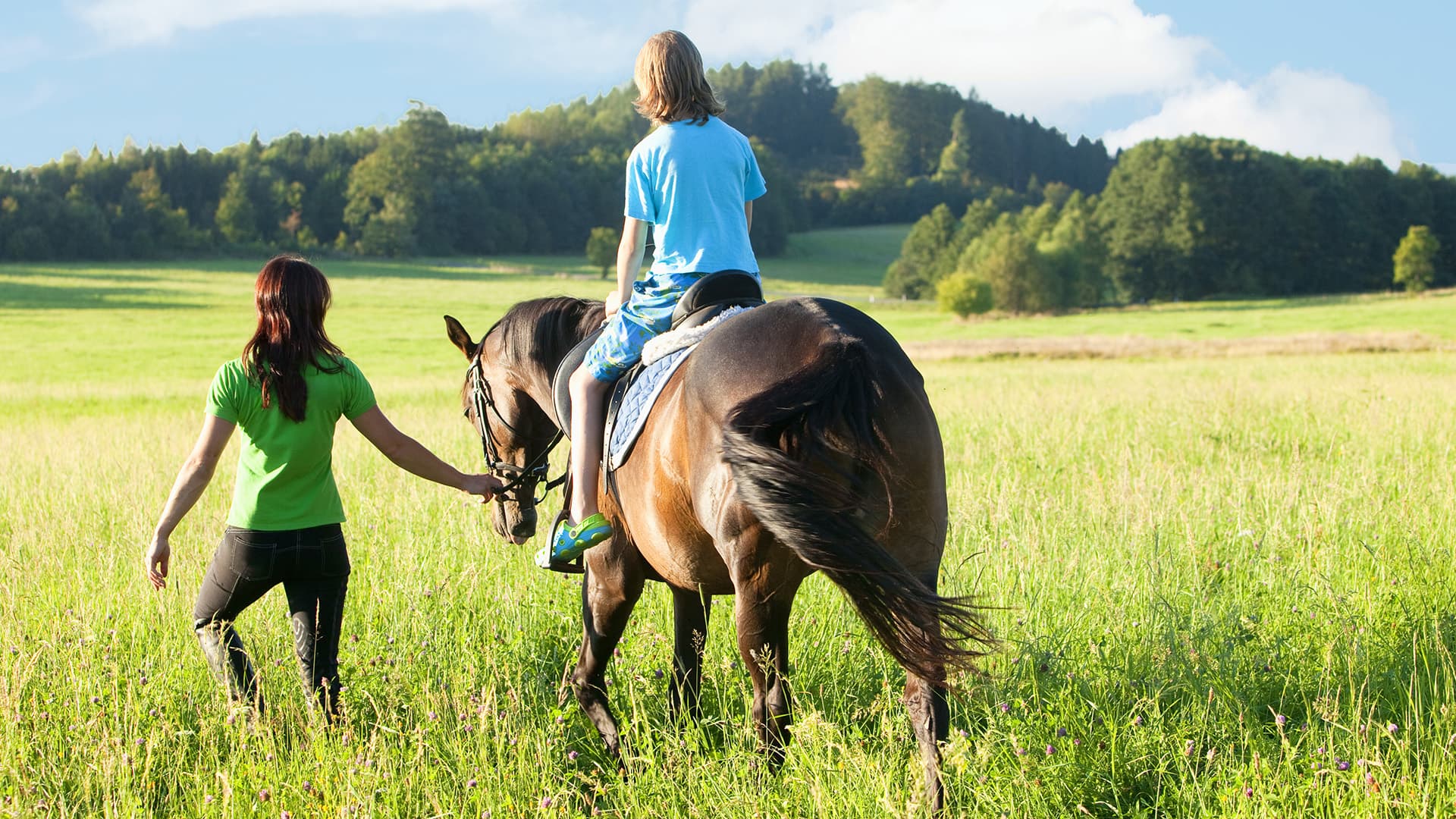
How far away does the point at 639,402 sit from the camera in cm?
353

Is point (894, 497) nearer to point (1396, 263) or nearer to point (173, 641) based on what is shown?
point (173, 641)

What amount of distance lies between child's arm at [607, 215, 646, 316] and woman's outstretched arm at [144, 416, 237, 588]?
4.87 ft

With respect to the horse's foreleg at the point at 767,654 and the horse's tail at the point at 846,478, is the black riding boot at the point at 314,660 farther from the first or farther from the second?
the horse's tail at the point at 846,478

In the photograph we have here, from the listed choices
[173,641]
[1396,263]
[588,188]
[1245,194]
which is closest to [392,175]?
[588,188]

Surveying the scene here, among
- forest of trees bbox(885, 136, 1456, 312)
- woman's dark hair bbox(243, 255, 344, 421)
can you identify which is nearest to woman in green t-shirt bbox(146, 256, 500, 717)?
woman's dark hair bbox(243, 255, 344, 421)

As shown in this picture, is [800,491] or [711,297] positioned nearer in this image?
[800,491]

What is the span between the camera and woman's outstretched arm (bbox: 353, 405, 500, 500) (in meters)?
4.07

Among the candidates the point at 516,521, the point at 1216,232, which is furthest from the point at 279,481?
the point at 1216,232

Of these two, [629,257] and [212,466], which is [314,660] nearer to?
[212,466]

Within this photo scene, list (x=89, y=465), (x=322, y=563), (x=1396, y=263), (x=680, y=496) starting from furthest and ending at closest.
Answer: (x=1396, y=263) < (x=89, y=465) < (x=322, y=563) < (x=680, y=496)

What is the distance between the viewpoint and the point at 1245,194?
78.2 metres

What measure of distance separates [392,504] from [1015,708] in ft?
16.9

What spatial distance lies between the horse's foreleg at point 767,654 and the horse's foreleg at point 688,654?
610 mm

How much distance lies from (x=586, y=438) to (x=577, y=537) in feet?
1.20
